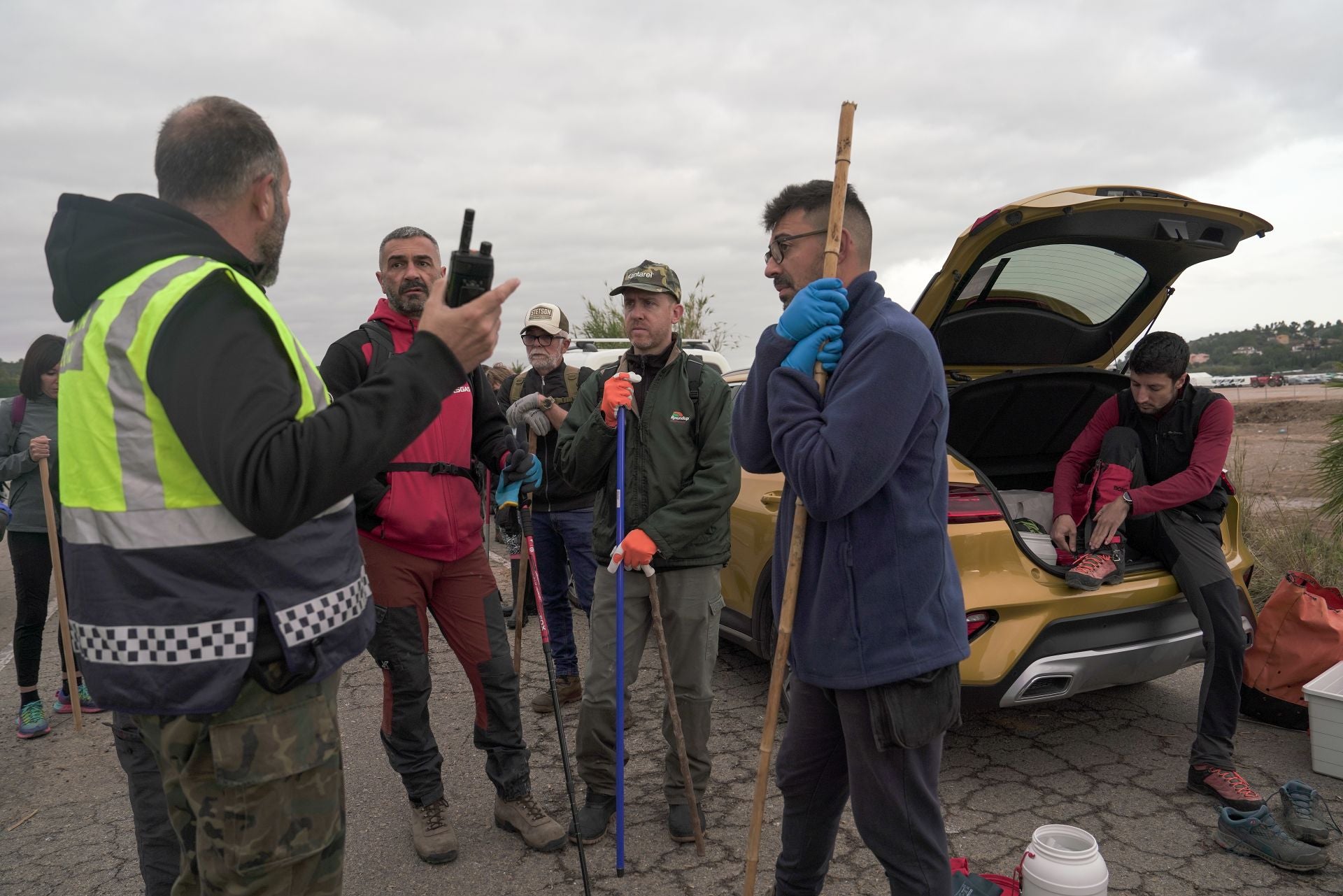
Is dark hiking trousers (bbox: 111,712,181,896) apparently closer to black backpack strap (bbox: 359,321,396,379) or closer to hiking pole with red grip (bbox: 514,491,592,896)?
hiking pole with red grip (bbox: 514,491,592,896)

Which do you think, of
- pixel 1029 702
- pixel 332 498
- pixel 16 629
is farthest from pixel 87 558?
pixel 16 629

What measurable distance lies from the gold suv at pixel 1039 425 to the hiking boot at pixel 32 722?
3.62 meters

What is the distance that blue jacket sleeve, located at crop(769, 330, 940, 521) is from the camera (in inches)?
77.6

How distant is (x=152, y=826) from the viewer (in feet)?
7.79

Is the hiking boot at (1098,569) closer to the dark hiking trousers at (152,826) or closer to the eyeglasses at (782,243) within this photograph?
the eyeglasses at (782,243)

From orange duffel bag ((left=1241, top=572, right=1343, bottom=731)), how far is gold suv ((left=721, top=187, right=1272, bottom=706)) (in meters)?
0.35

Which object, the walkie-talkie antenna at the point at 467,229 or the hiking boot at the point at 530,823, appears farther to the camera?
the hiking boot at the point at 530,823

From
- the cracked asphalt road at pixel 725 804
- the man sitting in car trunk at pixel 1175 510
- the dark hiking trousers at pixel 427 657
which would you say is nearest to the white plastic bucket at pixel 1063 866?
the cracked asphalt road at pixel 725 804

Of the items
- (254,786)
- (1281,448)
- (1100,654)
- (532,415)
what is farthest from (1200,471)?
(1281,448)

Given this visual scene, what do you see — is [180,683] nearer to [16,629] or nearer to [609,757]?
[609,757]

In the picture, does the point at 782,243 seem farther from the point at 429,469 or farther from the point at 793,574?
the point at 429,469

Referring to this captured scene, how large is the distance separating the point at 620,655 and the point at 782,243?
5.60ft

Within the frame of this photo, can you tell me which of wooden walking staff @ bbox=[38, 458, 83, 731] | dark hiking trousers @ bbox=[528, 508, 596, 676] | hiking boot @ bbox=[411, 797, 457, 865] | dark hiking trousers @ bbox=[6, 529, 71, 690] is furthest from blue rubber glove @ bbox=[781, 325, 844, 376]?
dark hiking trousers @ bbox=[6, 529, 71, 690]

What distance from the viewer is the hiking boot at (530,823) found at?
10.8 ft
